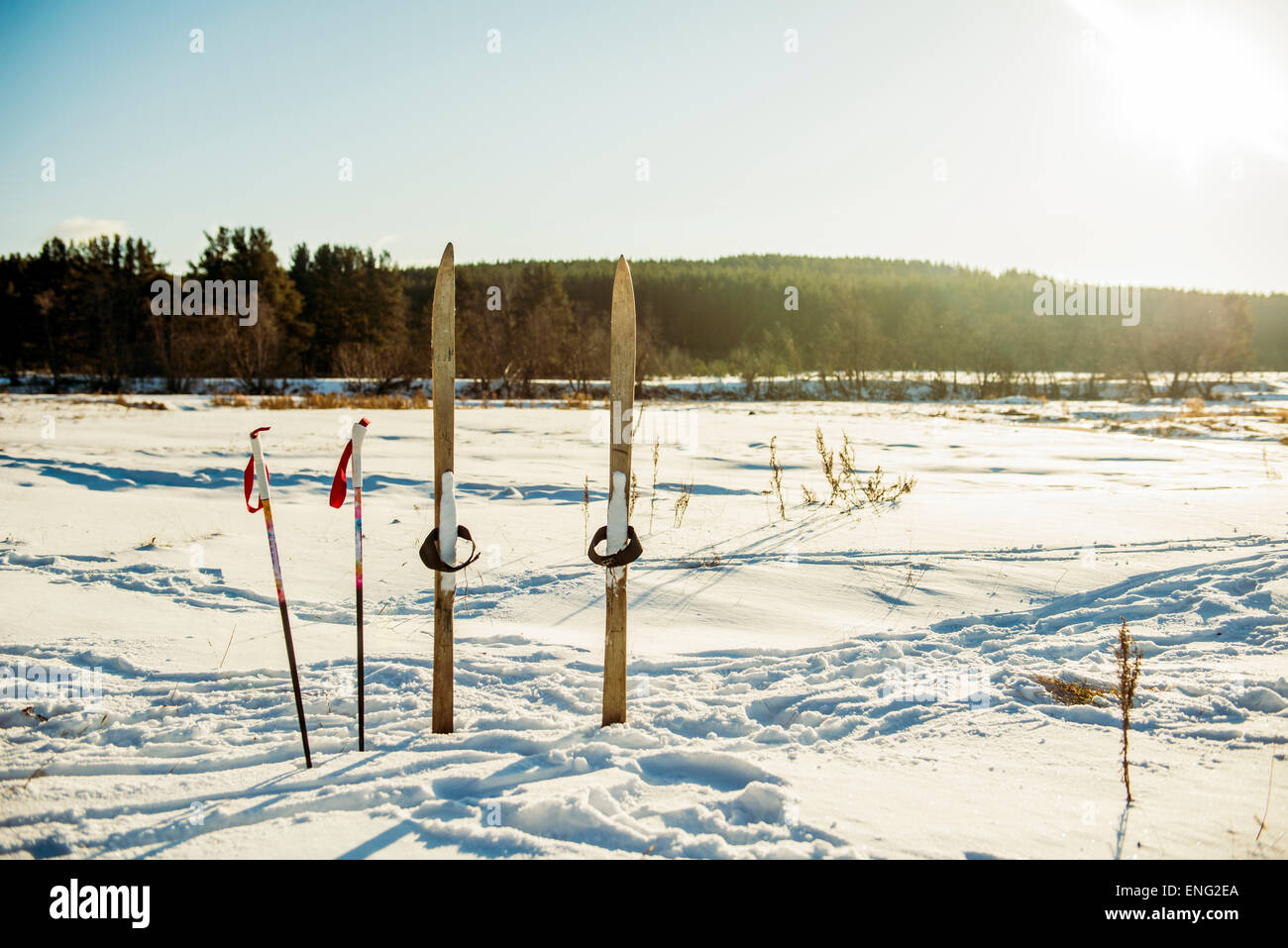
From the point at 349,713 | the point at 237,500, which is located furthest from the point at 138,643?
the point at 237,500

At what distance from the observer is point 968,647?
3836 mm

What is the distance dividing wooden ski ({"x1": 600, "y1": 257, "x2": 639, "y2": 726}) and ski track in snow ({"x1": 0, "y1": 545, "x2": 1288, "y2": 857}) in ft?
0.63

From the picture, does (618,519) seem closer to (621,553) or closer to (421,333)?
(621,553)

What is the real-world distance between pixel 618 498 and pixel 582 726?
37.0 inches

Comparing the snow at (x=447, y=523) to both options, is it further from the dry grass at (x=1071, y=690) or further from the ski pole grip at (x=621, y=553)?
the dry grass at (x=1071, y=690)

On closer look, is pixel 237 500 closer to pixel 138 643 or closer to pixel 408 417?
pixel 138 643

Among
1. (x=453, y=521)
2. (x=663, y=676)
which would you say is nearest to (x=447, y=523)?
(x=453, y=521)

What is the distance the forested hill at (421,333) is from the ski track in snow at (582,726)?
77.0 ft

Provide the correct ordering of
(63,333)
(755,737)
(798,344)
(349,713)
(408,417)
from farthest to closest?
(798,344) → (63,333) → (408,417) → (349,713) → (755,737)

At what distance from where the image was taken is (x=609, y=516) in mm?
2906

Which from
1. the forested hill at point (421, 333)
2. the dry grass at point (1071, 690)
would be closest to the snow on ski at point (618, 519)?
the dry grass at point (1071, 690)

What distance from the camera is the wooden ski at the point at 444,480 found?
9.02 ft

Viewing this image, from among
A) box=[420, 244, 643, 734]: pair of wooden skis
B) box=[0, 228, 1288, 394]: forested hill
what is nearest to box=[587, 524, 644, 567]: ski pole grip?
box=[420, 244, 643, 734]: pair of wooden skis
